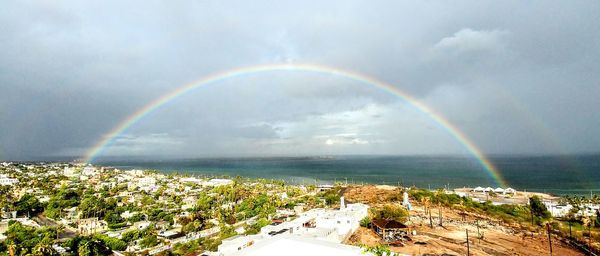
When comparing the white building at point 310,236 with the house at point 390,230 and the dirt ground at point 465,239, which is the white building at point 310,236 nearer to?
the dirt ground at point 465,239

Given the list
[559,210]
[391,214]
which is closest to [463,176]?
[559,210]

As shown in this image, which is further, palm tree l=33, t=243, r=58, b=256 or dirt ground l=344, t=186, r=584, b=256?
dirt ground l=344, t=186, r=584, b=256

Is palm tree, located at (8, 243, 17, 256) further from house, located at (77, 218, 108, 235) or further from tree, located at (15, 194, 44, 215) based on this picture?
tree, located at (15, 194, 44, 215)

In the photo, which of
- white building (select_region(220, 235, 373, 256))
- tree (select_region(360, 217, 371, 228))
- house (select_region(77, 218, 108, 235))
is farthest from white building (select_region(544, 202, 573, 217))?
house (select_region(77, 218, 108, 235))

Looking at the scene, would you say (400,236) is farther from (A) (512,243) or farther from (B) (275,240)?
(B) (275,240)

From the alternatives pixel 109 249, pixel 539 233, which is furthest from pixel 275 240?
pixel 539 233

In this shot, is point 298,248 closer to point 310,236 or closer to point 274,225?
→ point 310,236

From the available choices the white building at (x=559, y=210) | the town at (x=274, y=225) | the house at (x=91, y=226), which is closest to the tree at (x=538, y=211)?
the town at (x=274, y=225)

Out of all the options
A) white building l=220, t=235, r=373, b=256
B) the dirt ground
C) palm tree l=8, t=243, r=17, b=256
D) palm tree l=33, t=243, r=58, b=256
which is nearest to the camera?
white building l=220, t=235, r=373, b=256
